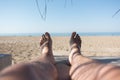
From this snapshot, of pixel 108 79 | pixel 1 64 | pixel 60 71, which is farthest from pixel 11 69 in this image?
pixel 1 64

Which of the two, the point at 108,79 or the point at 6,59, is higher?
the point at 108,79

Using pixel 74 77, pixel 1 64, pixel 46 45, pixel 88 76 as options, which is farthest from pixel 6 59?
pixel 88 76

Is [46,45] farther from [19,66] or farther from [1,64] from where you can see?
[19,66]

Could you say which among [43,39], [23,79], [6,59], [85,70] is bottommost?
[6,59]

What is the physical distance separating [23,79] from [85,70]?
1.87ft

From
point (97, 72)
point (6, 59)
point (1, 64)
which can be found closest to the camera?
point (97, 72)

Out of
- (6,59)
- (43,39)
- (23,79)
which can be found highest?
(23,79)

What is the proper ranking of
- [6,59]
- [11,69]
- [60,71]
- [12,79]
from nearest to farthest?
[12,79] → [11,69] → [60,71] → [6,59]

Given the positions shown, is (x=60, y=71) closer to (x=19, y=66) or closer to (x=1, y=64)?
(x=19, y=66)

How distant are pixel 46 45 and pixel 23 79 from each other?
78.4 inches

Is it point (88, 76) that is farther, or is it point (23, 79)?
point (88, 76)

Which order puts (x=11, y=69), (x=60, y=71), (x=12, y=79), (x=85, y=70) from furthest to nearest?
1. (x=60, y=71)
2. (x=85, y=70)
3. (x=11, y=69)
4. (x=12, y=79)

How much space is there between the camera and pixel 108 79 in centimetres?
122

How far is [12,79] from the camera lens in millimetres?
1070
